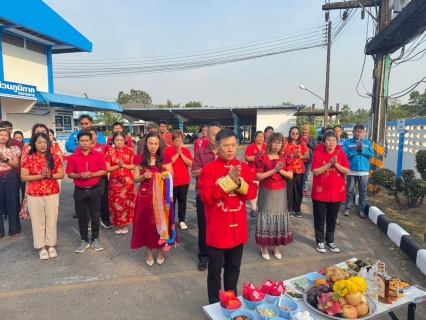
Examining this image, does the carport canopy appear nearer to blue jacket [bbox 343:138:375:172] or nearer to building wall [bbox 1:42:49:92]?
building wall [bbox 1:42:49:92]

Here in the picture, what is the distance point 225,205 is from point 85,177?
235 centimetres

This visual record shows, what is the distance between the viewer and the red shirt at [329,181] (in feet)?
13.5

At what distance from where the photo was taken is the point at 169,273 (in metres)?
3.67

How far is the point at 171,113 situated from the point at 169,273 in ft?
83.2

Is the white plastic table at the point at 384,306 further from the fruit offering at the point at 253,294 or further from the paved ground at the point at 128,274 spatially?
the paved ground at the point at 128,274

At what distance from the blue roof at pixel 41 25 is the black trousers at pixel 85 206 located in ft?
42.4

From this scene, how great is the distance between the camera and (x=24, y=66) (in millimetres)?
15703

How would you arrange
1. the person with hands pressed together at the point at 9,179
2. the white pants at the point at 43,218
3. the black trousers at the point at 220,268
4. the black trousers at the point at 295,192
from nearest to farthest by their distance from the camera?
the black trousers at the point at 220,268 → the white pants at the point at 43,218 → the person with hands pressed together at the point at 9,179 → the black trousers at the point at 295,192

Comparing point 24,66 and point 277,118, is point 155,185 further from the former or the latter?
point 277,118

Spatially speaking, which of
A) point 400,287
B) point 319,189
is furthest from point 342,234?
point 400,287

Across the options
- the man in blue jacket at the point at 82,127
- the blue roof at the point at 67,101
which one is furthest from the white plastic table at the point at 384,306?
the blue roof at the point at 67,101

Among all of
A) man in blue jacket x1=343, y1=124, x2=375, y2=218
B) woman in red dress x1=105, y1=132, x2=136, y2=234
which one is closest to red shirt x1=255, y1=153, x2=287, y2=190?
woman in red dress x1=105, y1=132, x2=136, y2=234

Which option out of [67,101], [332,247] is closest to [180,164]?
[332,247]

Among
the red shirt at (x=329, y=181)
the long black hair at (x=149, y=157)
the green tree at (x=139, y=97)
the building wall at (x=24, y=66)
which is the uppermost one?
the green tree at (x=139, y=97)
